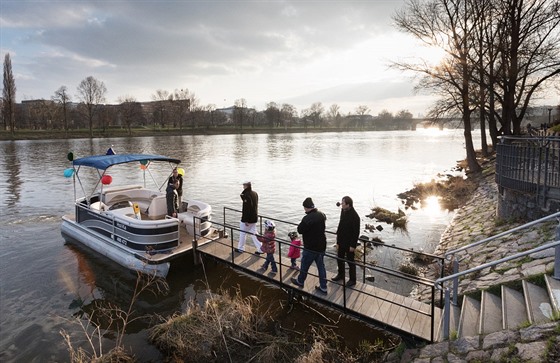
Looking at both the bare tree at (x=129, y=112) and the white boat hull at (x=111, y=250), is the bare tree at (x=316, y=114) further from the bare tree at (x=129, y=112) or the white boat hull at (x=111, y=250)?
the white boat hull at (x=111, y=250)

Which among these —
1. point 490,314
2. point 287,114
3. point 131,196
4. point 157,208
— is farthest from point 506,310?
point 287,114

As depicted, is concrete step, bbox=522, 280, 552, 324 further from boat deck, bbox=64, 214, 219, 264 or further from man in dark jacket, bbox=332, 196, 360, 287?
boat deck, bbox=64, 214, 219, 264

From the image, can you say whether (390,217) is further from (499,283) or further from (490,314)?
(490,314)

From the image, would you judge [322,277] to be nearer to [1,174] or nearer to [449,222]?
[449,222]

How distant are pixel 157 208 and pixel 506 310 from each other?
441 inches

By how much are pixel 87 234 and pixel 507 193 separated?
14655mm

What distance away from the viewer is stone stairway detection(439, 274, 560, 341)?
17.5 ft

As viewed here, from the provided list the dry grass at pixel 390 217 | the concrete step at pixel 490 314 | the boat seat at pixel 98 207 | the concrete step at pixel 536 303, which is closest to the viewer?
the concrete step at pixel 536 303

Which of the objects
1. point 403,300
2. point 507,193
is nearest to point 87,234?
point 403,300

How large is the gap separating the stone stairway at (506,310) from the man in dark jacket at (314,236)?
8.51 feet

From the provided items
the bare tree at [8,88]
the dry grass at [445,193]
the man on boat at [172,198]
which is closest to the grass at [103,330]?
the man on boat at [172,198]

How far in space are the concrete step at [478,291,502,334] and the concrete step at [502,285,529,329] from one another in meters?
0.17

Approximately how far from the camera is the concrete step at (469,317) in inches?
232

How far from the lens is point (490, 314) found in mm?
6117
